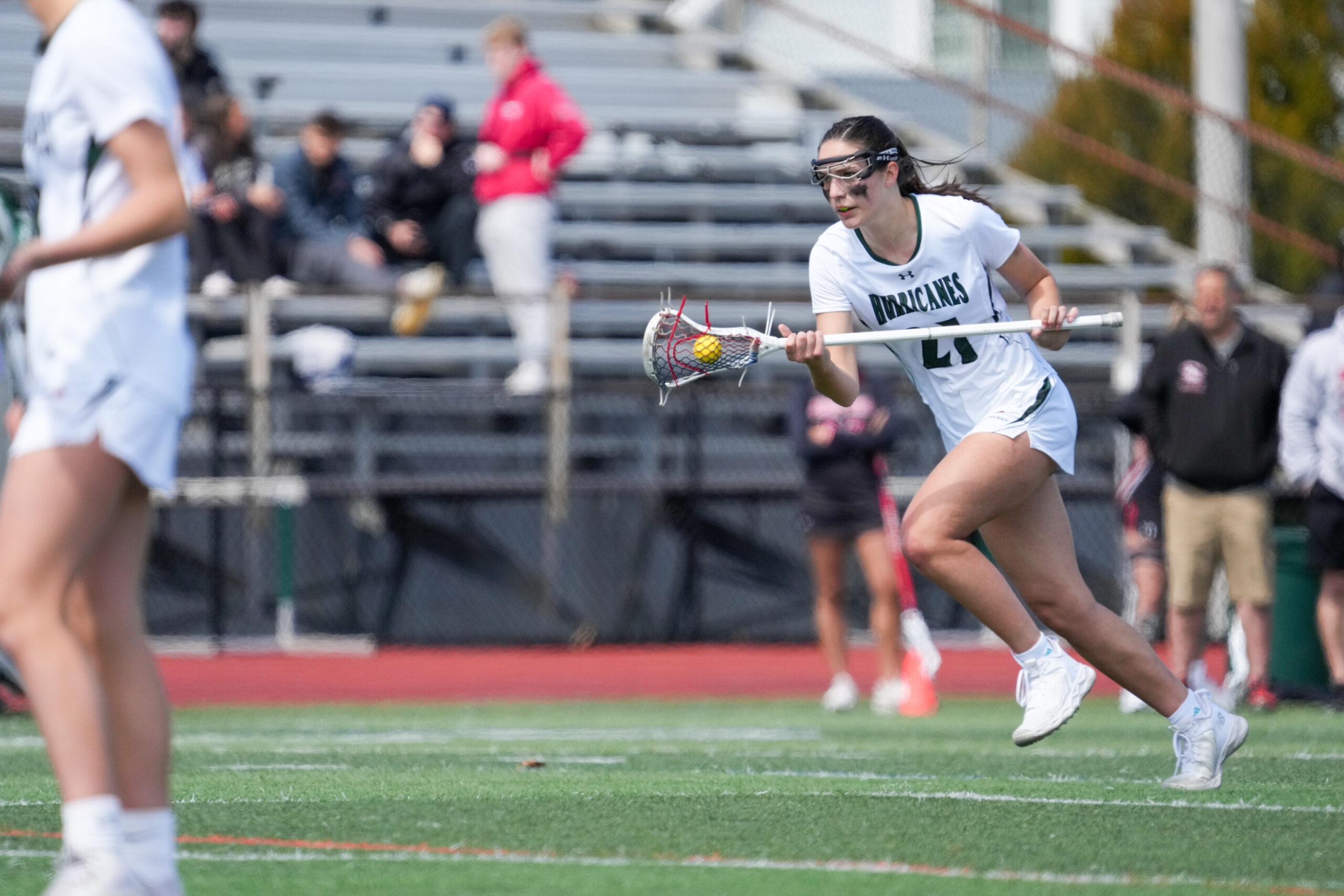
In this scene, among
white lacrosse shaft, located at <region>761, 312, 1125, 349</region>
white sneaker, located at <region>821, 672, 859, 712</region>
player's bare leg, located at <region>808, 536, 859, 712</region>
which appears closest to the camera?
white lacrosse shaft, located at <region>761, 312, 1125, 349</region>

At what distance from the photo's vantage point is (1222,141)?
676 inches

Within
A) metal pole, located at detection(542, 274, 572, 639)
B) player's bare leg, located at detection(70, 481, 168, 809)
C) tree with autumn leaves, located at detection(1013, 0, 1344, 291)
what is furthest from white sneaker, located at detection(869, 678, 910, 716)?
tree with autumn leaves, located at detection(1013, 0, 1344, 291)

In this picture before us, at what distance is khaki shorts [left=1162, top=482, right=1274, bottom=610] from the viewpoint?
10.7 metres

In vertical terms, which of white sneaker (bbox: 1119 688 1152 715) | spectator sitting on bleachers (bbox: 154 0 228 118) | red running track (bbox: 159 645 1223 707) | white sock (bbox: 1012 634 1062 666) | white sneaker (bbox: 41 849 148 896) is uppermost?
spectator sitting on bleachers (bbox: 154 0 228 118)

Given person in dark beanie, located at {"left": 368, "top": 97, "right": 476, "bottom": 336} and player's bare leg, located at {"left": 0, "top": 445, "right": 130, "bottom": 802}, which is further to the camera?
person in dark beanie, located at {"left": 368, "top": 97, "right": 476, "bottom": 336}

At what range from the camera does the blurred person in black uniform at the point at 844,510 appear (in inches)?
442

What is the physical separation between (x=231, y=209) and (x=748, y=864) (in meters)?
11.1

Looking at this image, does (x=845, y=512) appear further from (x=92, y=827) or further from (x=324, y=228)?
(x=92, y=827)

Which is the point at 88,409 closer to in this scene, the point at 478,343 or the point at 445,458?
the point at 445,458

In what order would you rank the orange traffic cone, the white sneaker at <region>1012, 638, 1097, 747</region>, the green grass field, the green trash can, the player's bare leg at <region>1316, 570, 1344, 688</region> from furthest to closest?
the green trash can
the orange traffic cone
the player's bare leg at <region>1316, 570, 1344, 688</region>
the white sneaker at <region>1012, 638, 1097, 747</region>
the green grass field

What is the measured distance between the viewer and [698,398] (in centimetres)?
1470

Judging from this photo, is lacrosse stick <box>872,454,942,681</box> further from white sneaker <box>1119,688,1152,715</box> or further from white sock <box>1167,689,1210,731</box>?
white sock <box>1167,689,1210,731</box>

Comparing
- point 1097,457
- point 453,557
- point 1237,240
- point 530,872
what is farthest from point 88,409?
point 1237,240

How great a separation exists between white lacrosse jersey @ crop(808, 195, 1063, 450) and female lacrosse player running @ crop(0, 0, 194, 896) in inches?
109
